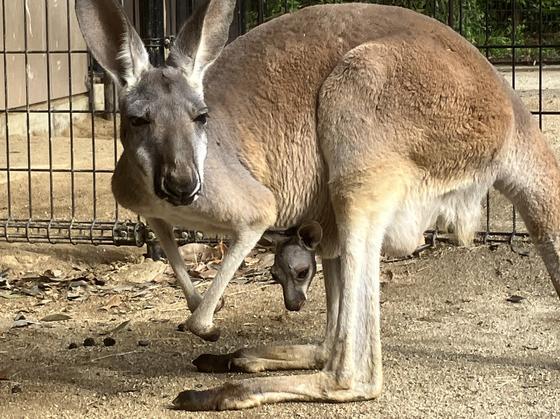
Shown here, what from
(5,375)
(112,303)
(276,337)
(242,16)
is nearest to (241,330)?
(276,337)

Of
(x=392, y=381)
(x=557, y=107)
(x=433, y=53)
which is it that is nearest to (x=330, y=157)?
(x=433, y=53)

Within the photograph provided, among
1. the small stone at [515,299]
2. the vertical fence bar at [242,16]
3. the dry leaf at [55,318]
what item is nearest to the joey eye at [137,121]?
the dry leaf at [55,318]

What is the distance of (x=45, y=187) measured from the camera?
24.0 ft

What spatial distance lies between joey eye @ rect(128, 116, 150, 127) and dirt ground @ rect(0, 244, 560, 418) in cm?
96

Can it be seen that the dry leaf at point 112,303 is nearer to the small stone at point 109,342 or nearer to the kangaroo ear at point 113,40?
the small stone at point 109,342

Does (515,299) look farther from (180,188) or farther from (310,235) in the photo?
(180,188)

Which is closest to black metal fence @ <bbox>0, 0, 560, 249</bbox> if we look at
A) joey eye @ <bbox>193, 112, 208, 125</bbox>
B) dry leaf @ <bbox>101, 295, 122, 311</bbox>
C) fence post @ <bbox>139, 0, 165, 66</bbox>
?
fence post @ <bbox>139, 0, 165, 66</bbox>

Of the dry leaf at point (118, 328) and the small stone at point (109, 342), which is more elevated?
the dry leaf at point (118, 328)

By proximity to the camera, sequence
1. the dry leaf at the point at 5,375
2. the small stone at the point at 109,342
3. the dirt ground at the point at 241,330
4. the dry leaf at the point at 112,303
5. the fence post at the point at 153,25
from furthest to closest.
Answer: the fence post at the point at 153,25 < the dry leaf at the point at 112,303 < the small stone at the point at 109,342 < the dry leaf at the point at 5,375 < the dirt ground at the point at 241,330

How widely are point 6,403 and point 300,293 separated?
3.91ft

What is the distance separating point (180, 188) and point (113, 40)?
2.15ft

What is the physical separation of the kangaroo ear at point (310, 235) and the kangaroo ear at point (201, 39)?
2.26ft

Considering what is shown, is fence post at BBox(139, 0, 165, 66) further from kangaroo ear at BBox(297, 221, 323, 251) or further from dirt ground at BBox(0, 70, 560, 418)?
kangaroo ear at BBox(297, 221, 323, 251)

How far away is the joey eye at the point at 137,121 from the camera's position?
3.73 m
